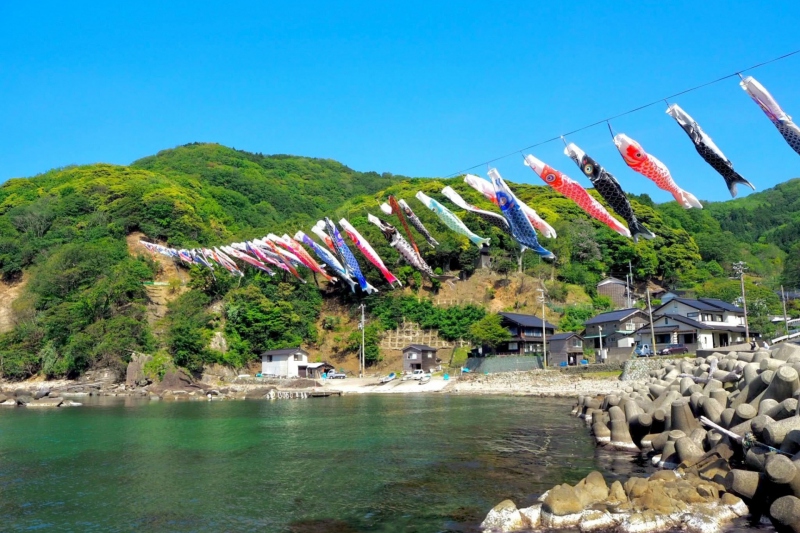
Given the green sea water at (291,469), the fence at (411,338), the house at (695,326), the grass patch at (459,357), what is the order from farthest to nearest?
the fence at (411,338) < the grass patch at (459,357) < the house at (695,326) < the green sea water at (291,469)

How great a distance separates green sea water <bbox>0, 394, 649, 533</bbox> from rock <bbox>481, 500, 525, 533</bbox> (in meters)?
0.52

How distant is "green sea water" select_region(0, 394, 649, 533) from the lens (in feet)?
37.6

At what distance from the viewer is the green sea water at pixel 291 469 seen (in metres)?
11.5

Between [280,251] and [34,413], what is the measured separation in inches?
753

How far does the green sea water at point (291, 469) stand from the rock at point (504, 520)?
52cm

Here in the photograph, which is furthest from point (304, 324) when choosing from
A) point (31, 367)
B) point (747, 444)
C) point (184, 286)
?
point (747, 444)

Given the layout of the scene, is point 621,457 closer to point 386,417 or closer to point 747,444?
point 747,444

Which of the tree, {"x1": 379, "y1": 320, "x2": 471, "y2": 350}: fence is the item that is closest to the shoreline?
the tree

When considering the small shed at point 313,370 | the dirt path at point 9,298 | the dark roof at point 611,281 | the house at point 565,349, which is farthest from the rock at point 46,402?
the dark roof at point 611,281

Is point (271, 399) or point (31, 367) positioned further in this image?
point (31, 367)

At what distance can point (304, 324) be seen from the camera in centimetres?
5312

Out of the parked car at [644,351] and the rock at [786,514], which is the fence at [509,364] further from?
the rock at [786,514]

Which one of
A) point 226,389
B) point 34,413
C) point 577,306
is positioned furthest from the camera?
point 577,306

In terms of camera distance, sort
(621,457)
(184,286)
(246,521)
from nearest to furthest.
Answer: (246,521) → (621,457) → (184,286)
